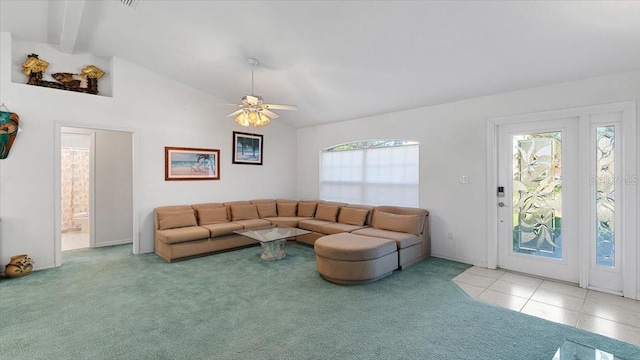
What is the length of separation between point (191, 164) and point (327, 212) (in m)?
2.75

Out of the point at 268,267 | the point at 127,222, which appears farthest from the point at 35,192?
the point at 268,267

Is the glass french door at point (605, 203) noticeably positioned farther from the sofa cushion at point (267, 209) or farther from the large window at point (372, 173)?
the sofa cushion at point (267, 209)

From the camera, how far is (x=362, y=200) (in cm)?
594

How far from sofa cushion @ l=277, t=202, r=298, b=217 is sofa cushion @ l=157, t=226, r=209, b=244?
1920 millimetres

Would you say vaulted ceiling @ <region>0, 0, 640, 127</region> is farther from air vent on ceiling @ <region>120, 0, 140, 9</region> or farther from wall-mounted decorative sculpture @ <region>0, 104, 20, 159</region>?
wall-mounted decorative sculpture @ <region>0, 104, 20, 159</region>

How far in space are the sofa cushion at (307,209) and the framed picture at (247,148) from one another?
1.35 metres

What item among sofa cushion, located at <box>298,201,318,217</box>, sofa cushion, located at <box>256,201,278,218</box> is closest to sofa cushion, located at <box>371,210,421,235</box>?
sofa cushion, located at <box>298,201,318,217</box>

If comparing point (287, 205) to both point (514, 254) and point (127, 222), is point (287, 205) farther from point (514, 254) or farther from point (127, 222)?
point (514, 254)

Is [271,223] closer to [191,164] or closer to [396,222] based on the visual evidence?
[191,164]

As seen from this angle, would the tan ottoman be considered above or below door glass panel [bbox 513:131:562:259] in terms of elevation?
below

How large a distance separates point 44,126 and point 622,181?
733cm

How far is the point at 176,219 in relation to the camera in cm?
494

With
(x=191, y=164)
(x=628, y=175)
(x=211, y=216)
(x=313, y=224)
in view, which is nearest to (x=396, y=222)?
(x=313, y=224)

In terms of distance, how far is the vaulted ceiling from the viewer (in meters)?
2.73
